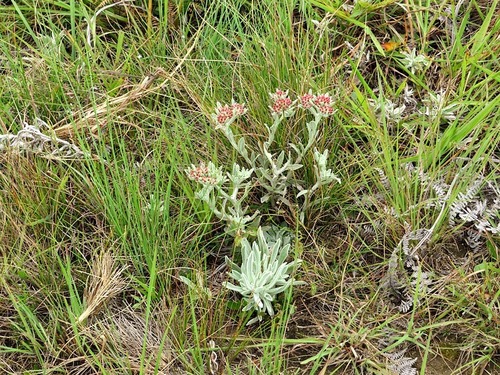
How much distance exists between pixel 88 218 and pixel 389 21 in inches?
54.5

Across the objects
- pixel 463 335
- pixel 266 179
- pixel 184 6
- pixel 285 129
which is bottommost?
pixel 463 335

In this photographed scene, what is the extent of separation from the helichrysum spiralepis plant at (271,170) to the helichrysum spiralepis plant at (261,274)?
0.09m

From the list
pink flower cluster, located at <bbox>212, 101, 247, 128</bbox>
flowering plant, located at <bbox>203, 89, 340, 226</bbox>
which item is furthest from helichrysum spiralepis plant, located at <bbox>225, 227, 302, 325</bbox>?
pink flower cluster, located at <bbox>212, 101, 247, 128</bbox>

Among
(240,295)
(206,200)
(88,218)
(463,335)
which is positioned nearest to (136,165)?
(88,218)

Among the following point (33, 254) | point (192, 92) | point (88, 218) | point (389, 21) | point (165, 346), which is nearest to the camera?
point (165, 346)

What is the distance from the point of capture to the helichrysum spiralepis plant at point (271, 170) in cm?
192

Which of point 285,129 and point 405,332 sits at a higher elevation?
point 285,129

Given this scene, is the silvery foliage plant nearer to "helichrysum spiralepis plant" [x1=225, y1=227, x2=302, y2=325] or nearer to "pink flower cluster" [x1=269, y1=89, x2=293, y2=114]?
"helichrysum spiralepis plant" [x1=225, y1=227, x2=302, y2=325]

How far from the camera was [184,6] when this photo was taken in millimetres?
2658

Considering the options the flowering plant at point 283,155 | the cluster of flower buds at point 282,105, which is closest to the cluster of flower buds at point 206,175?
the flowering plant at point 283,155

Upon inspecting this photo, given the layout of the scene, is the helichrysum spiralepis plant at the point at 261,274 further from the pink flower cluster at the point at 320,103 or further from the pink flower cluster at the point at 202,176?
the pink flower cluster at the point at 320,103

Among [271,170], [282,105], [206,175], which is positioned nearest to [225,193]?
[206,175]

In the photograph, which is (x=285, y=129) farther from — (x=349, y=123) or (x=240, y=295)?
(x=240, y=295)

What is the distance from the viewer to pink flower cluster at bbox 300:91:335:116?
76.9 inches
